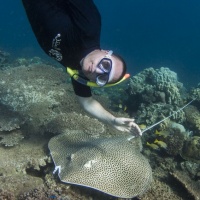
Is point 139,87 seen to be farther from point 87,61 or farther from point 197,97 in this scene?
point 87,61

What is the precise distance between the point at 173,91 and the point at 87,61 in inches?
257

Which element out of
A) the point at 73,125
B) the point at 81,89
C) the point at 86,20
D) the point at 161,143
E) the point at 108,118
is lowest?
the point at 73,125

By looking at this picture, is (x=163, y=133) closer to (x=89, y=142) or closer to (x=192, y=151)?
(x=192, y=151)

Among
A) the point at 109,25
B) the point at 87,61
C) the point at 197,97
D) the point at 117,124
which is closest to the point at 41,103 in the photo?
the point at 117,124

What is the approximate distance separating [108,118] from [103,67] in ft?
4.06

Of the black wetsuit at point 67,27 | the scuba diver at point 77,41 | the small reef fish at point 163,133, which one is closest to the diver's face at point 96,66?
the scuba diver at point 77,41

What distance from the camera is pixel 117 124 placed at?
4543 millimetres

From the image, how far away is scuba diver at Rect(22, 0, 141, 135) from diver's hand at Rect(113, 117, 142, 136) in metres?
0.02

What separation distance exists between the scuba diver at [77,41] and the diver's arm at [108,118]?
2 centimetres

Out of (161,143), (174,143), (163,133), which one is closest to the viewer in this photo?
(161,143)

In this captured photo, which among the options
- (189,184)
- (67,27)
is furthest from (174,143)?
(67,27)

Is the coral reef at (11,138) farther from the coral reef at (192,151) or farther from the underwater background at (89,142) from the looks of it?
the coral reef at (192,151)

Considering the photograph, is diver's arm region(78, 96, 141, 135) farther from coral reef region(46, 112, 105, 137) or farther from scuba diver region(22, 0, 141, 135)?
coral reef region(46, 112, 105, 137)

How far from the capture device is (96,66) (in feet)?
12.3
